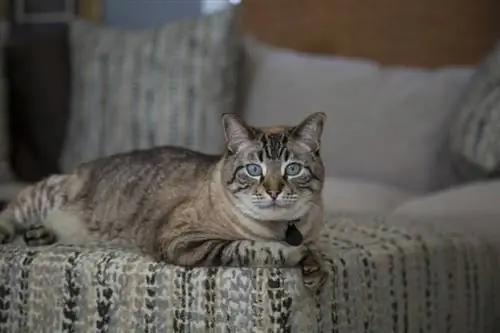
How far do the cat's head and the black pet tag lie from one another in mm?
22

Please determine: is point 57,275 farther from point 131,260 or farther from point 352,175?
point 352,175

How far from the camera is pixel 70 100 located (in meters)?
2.61

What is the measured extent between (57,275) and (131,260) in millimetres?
116

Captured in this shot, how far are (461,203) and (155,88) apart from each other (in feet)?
2.99

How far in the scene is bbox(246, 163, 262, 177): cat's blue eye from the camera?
1.35 m

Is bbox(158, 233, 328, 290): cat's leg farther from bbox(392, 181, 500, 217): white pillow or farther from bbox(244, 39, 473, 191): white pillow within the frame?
bbox(244, 39, 473, 191): white pillow

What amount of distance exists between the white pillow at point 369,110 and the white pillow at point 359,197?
0.16 m

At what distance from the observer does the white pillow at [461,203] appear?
74.2 inches

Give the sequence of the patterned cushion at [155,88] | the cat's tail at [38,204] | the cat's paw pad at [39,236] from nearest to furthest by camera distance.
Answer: the cat's paw pad at [39,236]
the cat's tail at [38,204]
the patterned cushion at [155,88]

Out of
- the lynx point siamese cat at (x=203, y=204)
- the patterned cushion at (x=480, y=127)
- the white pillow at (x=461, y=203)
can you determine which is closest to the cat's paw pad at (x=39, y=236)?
the lynx point siamese cat at (x=203, y=204)

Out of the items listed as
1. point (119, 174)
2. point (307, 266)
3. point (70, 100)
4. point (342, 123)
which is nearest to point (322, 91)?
point (342, 123)

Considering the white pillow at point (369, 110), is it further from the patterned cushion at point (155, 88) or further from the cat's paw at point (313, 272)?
the cat's paw at point (313, 272)

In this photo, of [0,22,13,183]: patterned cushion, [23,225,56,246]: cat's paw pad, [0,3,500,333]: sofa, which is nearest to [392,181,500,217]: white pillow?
[0,3,500,333]: sofa

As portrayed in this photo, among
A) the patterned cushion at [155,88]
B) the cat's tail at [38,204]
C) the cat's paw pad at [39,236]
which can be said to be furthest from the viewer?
the patterned cushion at [155,88]
